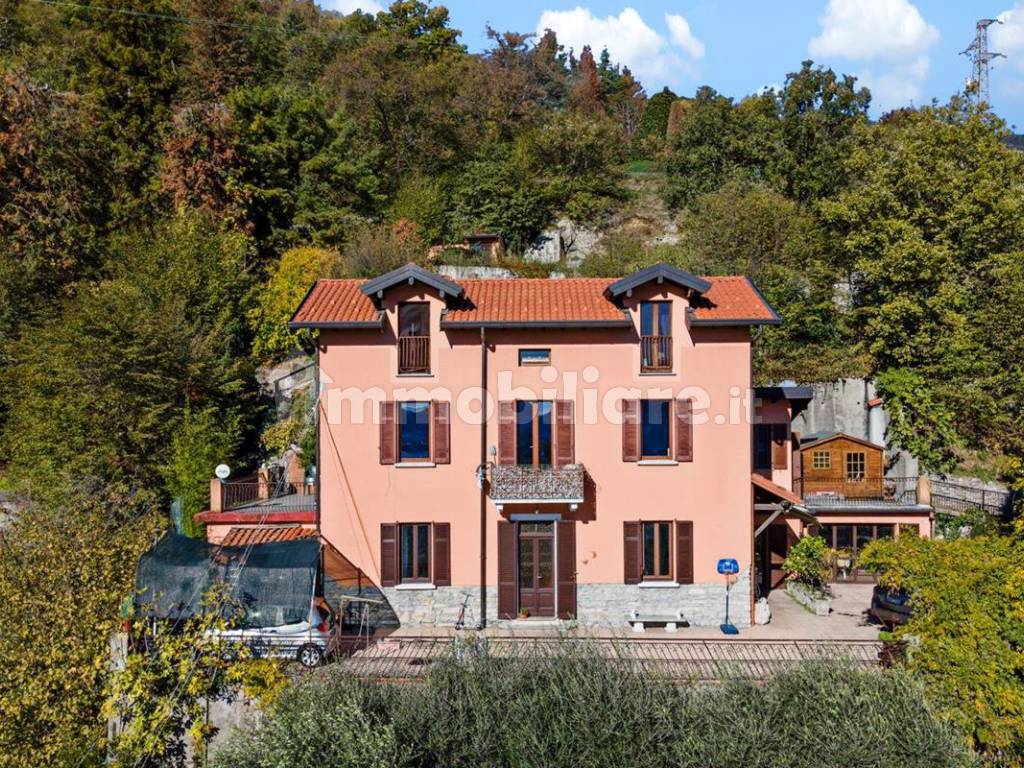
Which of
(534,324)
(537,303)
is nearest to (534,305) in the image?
(537,303)

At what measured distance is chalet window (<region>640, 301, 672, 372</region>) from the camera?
17719 millimetres

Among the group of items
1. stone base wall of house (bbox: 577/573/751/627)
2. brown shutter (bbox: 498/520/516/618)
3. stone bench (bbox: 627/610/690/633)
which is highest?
brown shutter (bbox: 498/520/516/618)

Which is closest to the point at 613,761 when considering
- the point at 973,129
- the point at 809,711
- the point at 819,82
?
the point at 809,711

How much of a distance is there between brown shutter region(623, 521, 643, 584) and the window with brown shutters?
4.31 ft

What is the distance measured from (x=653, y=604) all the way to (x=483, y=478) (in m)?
5.16

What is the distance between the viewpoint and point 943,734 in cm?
1058

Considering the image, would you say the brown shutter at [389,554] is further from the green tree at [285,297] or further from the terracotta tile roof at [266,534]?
the green tree at [285,297]

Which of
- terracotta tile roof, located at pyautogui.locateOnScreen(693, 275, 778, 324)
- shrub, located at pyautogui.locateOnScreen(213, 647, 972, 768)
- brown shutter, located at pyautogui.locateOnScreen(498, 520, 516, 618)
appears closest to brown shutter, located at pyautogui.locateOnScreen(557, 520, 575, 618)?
brown shutter, located at pyautogui.locateOnScreen(498, 520, 516, 618)

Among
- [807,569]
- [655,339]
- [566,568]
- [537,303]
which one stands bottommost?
[807,569]

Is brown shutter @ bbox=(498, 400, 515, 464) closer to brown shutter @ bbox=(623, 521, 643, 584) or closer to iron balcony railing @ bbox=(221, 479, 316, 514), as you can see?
brown shutter @ bbox=(623, 521, 643, 584)

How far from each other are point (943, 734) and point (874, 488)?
13251mm

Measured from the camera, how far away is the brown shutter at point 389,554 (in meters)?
17.4

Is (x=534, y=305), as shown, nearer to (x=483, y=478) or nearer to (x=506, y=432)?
(x=506, y=432)

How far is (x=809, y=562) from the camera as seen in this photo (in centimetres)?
1959
